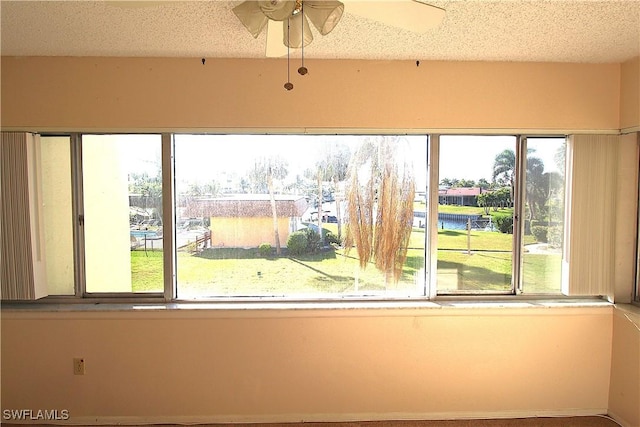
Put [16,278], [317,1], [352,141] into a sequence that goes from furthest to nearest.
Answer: [352,141] → [16,278] → [317,1]

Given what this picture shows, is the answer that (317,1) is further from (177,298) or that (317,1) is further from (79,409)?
(79,409)

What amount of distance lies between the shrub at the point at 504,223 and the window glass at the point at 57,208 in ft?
9.36

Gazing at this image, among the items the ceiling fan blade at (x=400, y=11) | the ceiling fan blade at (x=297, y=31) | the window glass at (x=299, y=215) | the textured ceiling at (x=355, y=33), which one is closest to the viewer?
the ceiling fan blade at (x=400, y=11)

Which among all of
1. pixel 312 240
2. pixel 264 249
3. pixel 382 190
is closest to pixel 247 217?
pixel 264 249

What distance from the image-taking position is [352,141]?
8.64ft

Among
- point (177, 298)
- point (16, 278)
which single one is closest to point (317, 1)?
point (177, 298)

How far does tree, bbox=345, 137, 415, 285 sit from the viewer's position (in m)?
2.64

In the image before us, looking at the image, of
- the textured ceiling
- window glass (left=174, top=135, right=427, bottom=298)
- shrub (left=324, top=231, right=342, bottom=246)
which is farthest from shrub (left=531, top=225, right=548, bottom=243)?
shrub (left=324, top=231, right=342, bottom=246)

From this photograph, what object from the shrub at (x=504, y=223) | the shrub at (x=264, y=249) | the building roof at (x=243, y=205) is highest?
the building roof at (x=243, y=205)

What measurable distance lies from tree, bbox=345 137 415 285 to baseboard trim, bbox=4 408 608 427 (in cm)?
115

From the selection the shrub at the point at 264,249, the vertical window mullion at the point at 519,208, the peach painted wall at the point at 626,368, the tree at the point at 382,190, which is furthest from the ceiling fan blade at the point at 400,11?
the peach painted wall at the point at 626,368

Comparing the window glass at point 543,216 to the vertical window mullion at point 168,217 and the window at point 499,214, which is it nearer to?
the window at point 499,214

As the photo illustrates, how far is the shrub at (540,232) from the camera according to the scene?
2.68 m

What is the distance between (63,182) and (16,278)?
0.66 metres
